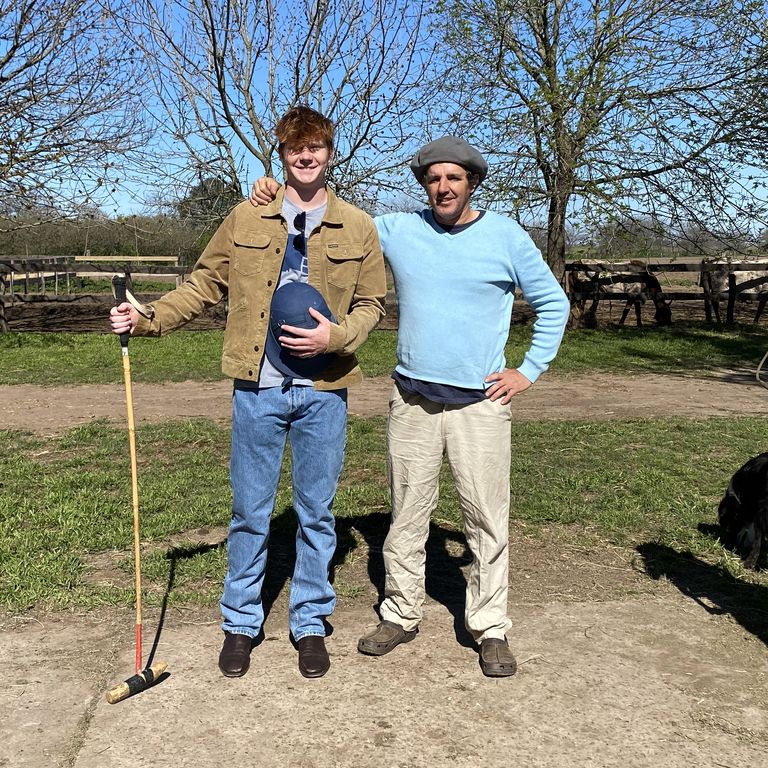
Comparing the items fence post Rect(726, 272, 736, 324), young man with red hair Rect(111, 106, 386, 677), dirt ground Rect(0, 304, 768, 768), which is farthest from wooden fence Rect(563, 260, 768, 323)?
young man with red hair Rect(111, 106, 386, 677)

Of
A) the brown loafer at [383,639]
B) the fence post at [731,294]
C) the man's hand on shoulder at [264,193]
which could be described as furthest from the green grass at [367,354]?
the man's hand on shoulder at [264,193]

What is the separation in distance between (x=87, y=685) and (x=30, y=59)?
1268cm

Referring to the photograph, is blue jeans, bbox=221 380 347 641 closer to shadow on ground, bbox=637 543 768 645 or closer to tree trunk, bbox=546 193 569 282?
shadow on ground, bbox=637 543 768 645

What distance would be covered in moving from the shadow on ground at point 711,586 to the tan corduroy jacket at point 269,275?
7.29 ft

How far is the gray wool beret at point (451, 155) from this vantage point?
336cm

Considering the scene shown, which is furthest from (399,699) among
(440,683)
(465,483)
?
(465,483)

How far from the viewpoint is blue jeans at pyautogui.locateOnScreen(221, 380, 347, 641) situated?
3455 mm

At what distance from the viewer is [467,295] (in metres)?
3.46

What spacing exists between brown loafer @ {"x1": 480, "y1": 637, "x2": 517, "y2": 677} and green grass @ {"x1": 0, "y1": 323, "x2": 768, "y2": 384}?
8.38m

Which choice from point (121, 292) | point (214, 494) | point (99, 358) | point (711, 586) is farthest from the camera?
point (99, 358)

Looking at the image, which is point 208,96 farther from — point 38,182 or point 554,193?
point 554,193

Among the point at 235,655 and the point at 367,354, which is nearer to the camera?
the point at 235,655

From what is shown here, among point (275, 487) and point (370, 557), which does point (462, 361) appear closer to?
point (275, 487)

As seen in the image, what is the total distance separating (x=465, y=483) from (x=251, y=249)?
4.20 ft
